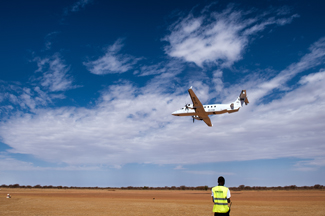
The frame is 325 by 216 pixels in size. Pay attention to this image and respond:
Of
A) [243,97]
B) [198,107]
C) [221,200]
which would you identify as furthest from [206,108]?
[221,200]

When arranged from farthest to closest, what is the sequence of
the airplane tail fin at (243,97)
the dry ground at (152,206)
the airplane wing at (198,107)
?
the airplane wing at (198,107) < the airplane tail fin at (243,97) < the dry ground at (152,206)

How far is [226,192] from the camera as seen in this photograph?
29.8 feet

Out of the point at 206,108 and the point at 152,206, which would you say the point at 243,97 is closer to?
the point at 206,108

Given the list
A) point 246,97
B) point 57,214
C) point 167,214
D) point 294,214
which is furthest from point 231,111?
point 57,214

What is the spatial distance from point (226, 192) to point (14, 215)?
20.5 m

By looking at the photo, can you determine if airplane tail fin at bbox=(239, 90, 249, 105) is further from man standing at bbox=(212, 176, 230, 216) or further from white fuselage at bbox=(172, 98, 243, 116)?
man standing at bbox=(212, 176, 230, 216)

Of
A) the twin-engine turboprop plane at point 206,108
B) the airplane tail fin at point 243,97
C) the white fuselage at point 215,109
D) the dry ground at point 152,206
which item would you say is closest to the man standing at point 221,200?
the dry ground at point 152,206

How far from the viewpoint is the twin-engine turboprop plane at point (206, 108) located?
4297 centimetres

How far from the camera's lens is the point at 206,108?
4534 centimetres

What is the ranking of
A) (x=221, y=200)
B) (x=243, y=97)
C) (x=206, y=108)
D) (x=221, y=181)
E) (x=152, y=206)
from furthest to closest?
(x=206, y=108)
(x=243, y=97)
(x=152, y=206)
(x=221, y=181)
(x=221, y=200)

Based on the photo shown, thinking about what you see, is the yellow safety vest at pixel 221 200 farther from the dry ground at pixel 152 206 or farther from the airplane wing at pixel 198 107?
the airplane wing at pixel 198 107

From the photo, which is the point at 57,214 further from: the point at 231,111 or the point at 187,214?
the point at 231,111

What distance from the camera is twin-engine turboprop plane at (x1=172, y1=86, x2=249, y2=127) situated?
43.0 m

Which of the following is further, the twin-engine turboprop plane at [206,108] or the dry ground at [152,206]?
the twin-engine turboprop plane at [206,108]
